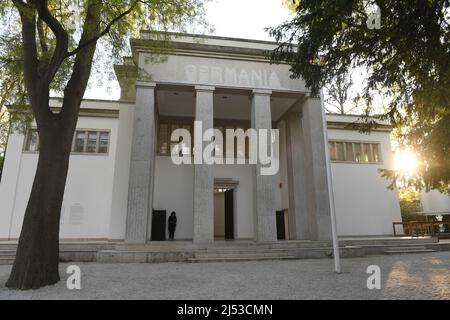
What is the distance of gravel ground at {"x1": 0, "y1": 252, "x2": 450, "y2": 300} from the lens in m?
5.49

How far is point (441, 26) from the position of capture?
6.18 meters

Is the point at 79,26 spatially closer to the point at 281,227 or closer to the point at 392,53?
the point at 392,53

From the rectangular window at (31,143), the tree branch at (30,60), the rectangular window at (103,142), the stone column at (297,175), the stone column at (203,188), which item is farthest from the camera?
the rectangular window at (103,142)

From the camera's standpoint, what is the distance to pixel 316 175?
13.9 metres

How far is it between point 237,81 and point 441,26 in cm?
898

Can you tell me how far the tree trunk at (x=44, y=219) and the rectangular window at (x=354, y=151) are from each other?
16761mm

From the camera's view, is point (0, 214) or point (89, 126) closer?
point (0, 214)

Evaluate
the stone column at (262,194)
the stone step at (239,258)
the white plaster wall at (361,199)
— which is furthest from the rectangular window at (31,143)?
the white plaster wall at (361,199)

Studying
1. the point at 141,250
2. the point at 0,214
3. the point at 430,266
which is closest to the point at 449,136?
the point at 430,266

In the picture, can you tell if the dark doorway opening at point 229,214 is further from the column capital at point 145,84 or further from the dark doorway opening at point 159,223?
the column capital at point 145,84

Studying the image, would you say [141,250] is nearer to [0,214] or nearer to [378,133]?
[0,214]

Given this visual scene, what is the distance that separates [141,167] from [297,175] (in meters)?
8.68

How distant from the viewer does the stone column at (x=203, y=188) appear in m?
12.2

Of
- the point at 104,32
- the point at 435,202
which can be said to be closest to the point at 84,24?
the point at 104,32
